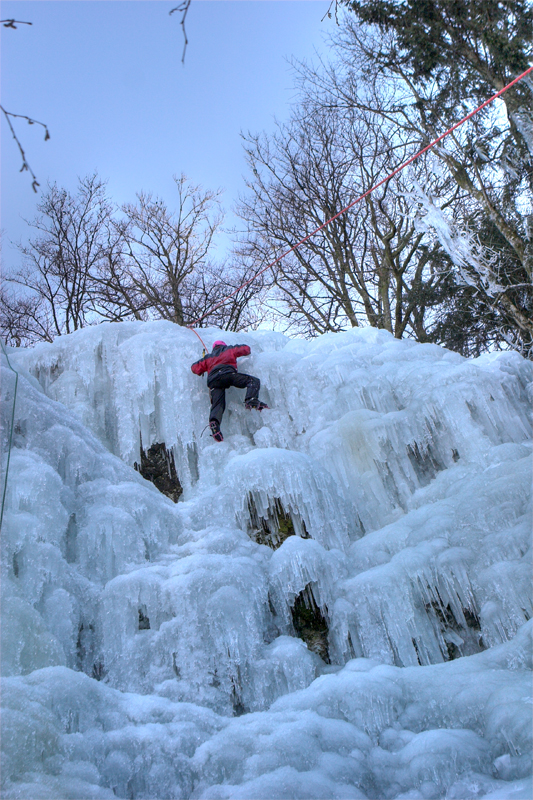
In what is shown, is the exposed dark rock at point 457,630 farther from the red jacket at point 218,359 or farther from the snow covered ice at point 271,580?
the red jacket at point 218,359

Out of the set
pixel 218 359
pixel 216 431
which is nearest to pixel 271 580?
pixel 216 431

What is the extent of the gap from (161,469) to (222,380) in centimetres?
111

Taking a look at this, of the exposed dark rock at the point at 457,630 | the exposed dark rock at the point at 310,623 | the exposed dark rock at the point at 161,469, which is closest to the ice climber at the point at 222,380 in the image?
the exposed dark rock at the point at 161,469

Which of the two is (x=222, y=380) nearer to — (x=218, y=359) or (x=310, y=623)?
(x=218, y=359)

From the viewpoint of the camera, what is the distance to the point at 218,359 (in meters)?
5.71

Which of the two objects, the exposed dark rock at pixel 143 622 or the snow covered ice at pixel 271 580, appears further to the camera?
the exposed dark rock at pixel 143 622

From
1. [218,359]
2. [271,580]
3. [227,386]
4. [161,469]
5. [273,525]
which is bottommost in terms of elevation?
[271,580]

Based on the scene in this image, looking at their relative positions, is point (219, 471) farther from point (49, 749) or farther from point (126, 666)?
point (49, 749)

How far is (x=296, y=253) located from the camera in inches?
443

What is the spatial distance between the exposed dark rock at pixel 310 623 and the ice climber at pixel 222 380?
204 cm

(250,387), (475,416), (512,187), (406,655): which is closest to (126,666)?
(406,655)

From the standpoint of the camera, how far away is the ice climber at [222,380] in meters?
5.56

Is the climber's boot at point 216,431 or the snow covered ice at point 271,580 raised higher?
the climber's boot at point 216,431

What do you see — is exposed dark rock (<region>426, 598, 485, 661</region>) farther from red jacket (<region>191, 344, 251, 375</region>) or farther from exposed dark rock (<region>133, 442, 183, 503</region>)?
red jacket (<region>191, 344, 251, 375</region>)
